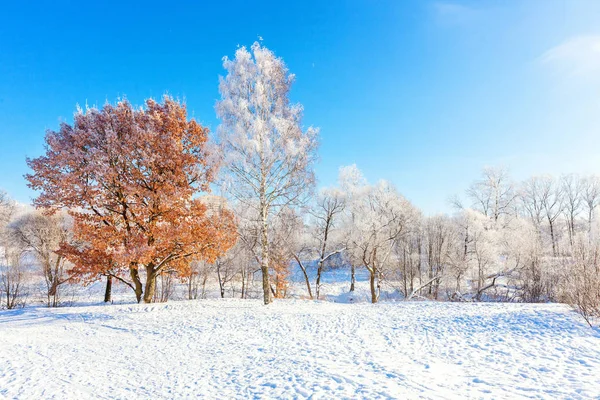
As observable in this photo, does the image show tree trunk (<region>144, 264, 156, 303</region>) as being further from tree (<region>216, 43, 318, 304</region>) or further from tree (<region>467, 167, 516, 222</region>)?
tree (<region>467, 167, 516, 222</region>)

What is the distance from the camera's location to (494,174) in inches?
1252

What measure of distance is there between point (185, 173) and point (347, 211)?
16.2m

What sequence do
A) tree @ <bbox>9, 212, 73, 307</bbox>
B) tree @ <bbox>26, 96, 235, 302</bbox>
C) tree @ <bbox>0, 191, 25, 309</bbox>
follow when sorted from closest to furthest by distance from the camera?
1. tree @ <bbox>26, 96, 235, 302</bbox>
2. tree @ <bbox>0, 191, 25, 309</bbox>
3. tree @ <bbox>9, 212, 73, 307</bbox>

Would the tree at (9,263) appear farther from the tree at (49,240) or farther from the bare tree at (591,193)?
the bare tree at (591,193)

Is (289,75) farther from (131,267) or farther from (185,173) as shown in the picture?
(131,267)

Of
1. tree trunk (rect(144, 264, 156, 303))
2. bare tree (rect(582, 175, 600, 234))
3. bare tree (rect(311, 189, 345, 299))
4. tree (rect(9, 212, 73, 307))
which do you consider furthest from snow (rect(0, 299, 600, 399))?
bare tree (rect(582, 175, 600, 234))

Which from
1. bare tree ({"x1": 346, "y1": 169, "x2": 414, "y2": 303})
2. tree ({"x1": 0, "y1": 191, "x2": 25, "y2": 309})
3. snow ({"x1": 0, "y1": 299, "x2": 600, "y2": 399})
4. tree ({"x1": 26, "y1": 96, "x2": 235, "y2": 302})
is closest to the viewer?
snow ({"x1": 0, "y1": 299, "x2": 600, "y2": 399})

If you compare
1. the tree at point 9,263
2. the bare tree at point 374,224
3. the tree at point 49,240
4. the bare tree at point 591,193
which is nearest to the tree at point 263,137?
the bare tree at point 374,224

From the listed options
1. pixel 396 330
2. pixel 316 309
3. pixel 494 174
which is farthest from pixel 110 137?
pixel 494 174

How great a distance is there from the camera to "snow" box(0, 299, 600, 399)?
5.18 m

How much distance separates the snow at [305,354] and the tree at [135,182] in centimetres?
320

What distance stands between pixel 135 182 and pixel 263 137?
6125 millimetres

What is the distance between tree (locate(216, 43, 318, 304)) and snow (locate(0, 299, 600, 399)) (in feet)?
14.9

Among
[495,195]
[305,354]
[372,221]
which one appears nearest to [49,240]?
[305,354]
